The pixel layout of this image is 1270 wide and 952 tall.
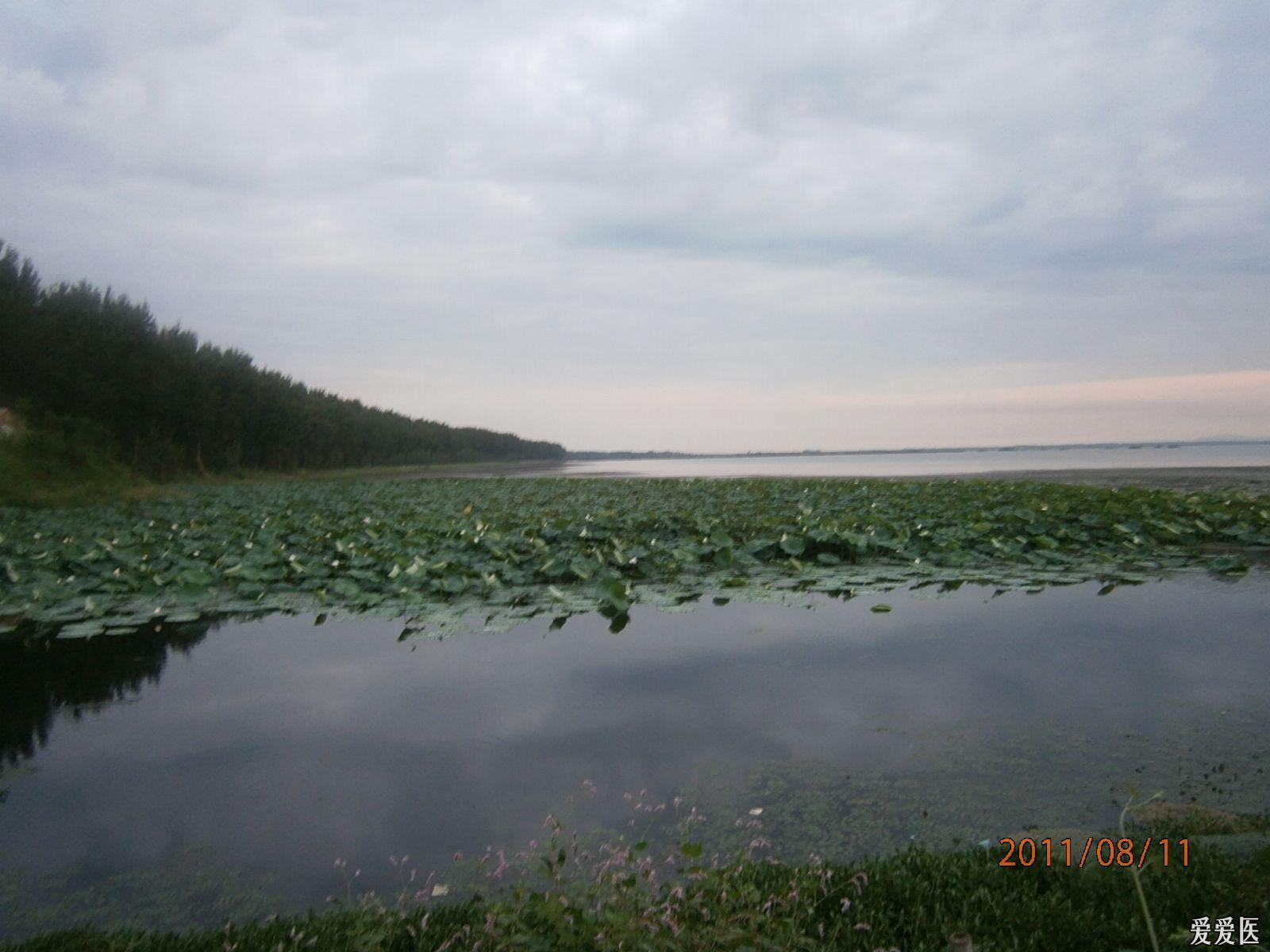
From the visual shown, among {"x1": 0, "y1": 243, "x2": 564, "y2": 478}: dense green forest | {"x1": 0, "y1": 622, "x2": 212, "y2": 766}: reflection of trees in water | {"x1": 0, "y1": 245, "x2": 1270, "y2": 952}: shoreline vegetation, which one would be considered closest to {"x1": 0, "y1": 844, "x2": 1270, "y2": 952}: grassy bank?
{"x1": 0, "y1": 245, "x2": 1270, "y2": 952}: shoreline vegetation

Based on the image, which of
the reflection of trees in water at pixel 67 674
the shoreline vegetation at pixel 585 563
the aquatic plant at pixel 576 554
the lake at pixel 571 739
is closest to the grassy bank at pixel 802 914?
the shoreline vegetation at pixel 585 563

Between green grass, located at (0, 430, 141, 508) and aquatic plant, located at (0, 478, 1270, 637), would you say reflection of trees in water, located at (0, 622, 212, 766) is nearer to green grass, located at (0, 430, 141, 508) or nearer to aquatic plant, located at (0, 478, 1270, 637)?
aquatic plant, located at (0, 478, 1270, 637)

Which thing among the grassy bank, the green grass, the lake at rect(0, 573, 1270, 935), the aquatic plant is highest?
the green grass

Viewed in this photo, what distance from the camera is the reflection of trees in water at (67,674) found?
509 cm

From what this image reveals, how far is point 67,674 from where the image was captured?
6.16 m

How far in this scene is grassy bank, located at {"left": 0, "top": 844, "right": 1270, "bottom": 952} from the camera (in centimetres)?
236

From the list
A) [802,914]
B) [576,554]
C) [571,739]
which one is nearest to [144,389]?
[576,554]

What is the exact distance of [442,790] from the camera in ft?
13.4

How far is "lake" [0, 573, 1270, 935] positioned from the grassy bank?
510 millimetres

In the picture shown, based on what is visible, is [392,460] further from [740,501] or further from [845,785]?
[845,785]
